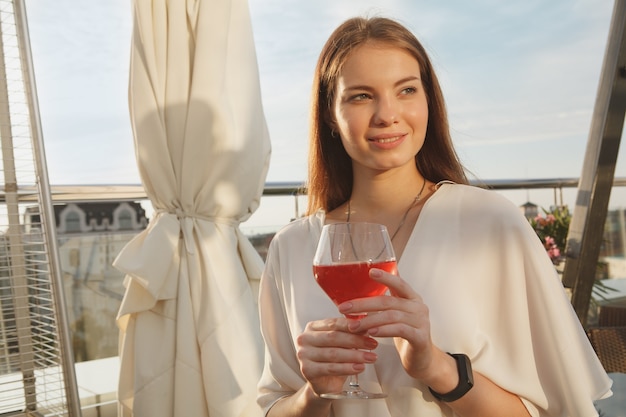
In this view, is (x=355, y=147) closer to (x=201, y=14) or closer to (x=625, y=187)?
(x=201, y=14)

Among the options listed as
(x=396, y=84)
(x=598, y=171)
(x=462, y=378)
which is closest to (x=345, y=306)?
(x=462, y=378)

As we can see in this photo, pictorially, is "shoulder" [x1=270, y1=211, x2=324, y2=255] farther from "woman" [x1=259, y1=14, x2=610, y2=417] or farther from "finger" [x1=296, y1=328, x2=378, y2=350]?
"finger" [x1=296, y1=328, x2=378, y2=350]

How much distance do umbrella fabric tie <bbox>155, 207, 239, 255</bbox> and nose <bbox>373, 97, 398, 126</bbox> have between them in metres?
1.63

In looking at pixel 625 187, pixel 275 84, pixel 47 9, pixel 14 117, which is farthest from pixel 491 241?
pixel 275 84

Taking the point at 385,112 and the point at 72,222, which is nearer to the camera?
the point at 385,112

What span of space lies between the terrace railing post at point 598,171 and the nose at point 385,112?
244 centimetres

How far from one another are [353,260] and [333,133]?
587 millimetres

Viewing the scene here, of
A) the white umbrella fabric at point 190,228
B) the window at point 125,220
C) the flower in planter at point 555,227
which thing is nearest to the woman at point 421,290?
the white umbrella fabric at point 190,228

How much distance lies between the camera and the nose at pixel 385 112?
128cm

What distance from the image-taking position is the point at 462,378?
1133 mm

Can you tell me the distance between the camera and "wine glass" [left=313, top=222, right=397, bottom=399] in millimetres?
1042

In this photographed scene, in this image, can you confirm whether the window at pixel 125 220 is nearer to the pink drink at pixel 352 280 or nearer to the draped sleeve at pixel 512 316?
the draped sleeve at pixel 512 316

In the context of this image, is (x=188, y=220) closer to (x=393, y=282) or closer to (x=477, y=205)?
(x=477, y=205)

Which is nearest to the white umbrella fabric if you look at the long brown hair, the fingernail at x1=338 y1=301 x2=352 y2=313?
the long brown hair
